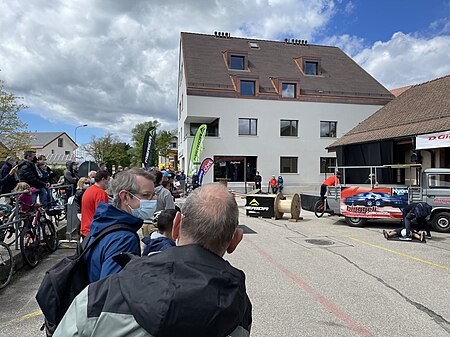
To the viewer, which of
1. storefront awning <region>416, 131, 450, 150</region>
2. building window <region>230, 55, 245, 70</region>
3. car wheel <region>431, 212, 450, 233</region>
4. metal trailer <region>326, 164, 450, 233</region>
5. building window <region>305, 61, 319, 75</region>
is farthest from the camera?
building window <region>305, 61, 319, 75</region>

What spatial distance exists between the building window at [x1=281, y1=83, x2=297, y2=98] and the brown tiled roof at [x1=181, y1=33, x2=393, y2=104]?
2.12 feet

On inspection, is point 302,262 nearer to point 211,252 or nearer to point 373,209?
point 373,209

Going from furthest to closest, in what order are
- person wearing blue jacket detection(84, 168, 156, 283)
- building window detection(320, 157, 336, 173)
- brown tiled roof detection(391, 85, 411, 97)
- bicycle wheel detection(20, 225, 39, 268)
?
brown tiled roof detection(391, 85, 411, 97) → building window detection(320, 157, 336, 173) → bicycle wheel detection(20, 225, 39, 268) → person wearing blue jacket detection(84, 168, 156, 283)

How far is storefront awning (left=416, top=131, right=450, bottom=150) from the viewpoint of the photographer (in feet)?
55.6

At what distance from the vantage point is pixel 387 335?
13.9ft

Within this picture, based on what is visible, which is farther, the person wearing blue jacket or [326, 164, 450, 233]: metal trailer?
[326, 164, 450, 233]: metal trailer

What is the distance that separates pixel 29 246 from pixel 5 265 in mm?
1164

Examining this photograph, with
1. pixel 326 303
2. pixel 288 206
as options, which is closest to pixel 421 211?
pixel 288 206

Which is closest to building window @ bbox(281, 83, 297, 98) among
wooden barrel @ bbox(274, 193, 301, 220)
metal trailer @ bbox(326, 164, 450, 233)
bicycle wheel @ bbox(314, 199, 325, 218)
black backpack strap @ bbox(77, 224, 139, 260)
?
bicycle wheel @ bbox(314, 199, 325, 218)

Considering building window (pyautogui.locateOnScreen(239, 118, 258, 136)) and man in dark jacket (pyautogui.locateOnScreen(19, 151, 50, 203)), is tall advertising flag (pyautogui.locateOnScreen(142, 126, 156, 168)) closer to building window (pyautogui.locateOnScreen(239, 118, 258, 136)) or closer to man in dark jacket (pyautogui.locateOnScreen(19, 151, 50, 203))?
man in dark jacket (pyautogui.locateOnScreen(19, 151, 50, 203))

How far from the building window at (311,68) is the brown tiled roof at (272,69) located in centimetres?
82

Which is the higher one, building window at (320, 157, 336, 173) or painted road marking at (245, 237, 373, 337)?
building window at (320, 157, 336, 173)

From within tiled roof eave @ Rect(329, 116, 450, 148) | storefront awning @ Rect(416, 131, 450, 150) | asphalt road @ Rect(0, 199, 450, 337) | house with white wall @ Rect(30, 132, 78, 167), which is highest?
house with white wall @ Rect(30, 132, 78, 167)

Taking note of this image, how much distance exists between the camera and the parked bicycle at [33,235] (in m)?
6.75
